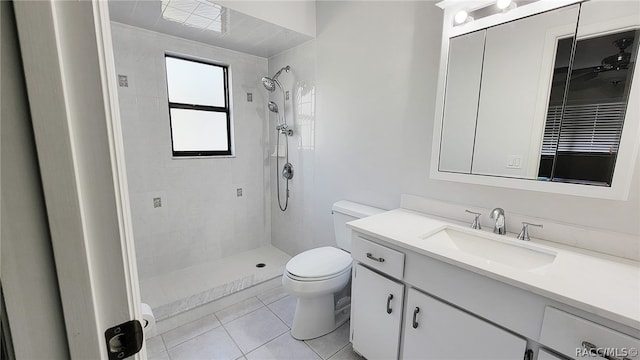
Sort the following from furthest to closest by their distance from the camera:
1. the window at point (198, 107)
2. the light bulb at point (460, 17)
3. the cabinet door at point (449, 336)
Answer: the window at point (198, 107) < the light bulb at point (460, 17) < the cabinet door at point (449, 336)

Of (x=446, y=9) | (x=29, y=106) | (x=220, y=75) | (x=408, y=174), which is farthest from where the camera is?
(x=220, y=75)

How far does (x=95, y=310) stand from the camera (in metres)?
0.39

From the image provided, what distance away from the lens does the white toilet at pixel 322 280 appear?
1686 mm

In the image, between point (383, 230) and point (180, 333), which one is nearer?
point (383, 230)

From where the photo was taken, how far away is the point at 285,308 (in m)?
2.13

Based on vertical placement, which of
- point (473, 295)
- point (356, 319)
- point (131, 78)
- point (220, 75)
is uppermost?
point (220, 75)

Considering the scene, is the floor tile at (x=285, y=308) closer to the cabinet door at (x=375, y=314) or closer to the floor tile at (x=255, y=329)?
the floor tile at (x=255, y=329)

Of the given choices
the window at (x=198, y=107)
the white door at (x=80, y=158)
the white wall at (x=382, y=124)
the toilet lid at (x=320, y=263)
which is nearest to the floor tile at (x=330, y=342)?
the toilet lid at (x=320, y=263)

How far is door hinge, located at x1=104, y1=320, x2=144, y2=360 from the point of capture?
414mm

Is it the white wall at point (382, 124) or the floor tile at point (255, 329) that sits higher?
the white wall at point (382, 124)

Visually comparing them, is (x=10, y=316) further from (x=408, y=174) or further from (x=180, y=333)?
(x=180, y=333)

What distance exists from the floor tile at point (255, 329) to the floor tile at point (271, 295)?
0.47 feet

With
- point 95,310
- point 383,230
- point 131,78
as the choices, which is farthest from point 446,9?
point 131,78

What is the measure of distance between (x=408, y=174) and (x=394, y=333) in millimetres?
936
